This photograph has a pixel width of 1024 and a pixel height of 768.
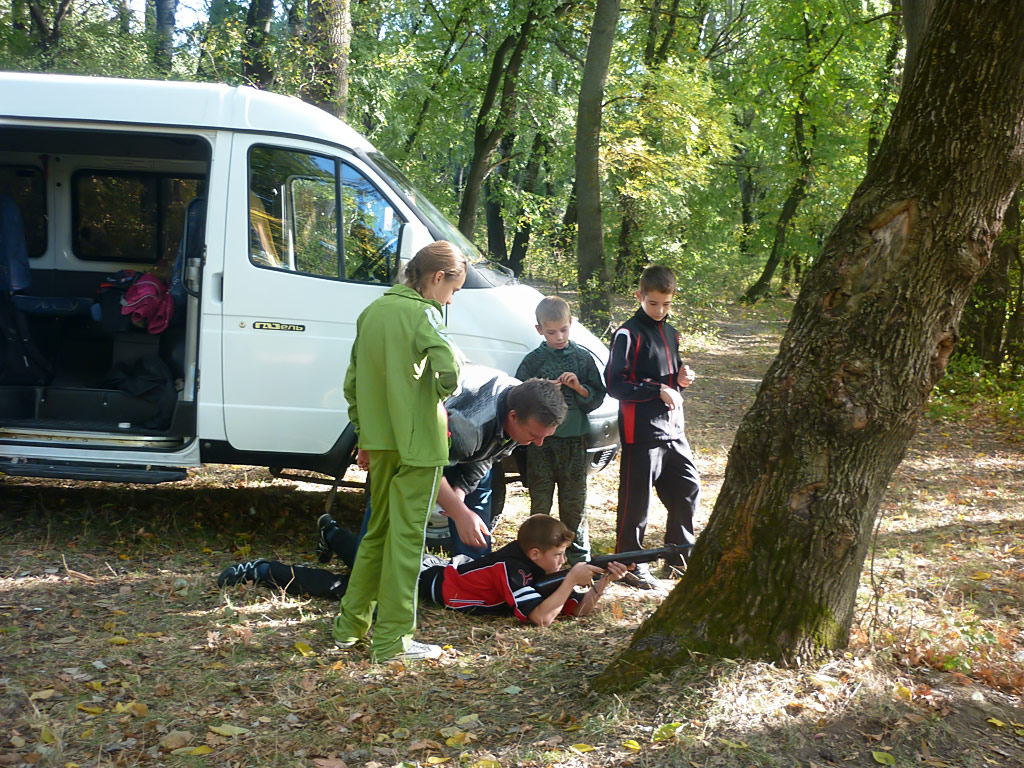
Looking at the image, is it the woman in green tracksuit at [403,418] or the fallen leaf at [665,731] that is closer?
the fallen leaf at [665,731]

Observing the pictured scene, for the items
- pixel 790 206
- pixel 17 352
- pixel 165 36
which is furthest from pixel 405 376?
pixel 790 206

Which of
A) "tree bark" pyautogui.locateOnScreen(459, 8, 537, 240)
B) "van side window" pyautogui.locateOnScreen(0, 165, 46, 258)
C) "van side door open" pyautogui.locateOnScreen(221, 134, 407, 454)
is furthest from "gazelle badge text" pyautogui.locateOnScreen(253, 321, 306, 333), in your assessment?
"tree bark" pyautogui.locateOnScreen(459, 8, 537, 240)

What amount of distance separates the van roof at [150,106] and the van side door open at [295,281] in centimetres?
14

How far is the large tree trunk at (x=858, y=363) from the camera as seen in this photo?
136 inches

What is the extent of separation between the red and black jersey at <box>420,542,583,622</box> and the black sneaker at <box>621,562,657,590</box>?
2.08 ft

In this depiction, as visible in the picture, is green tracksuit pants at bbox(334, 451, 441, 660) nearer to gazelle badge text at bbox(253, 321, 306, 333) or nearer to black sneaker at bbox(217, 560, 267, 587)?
black sneaker at bbox(217, 560, 267, 587)

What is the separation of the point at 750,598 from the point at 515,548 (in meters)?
1.51

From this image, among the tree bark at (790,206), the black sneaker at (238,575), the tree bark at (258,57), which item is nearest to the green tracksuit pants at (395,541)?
the black sneaker at (238,575)

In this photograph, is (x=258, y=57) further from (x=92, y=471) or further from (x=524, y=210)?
(x=92, y=471)

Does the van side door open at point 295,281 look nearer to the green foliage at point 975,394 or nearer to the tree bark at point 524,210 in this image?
the green foliage at point 975,394

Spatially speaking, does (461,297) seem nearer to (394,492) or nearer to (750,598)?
(394,492)

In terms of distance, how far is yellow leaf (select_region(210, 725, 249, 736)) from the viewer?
141 inches

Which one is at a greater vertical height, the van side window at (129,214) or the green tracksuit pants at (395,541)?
the van side window at (129,214)

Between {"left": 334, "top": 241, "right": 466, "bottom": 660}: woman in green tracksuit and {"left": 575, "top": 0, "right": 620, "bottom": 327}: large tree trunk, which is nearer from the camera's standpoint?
{"left": 334, "top": 241, "right": 466, "bottom": 660}: woman in green tracksuit
